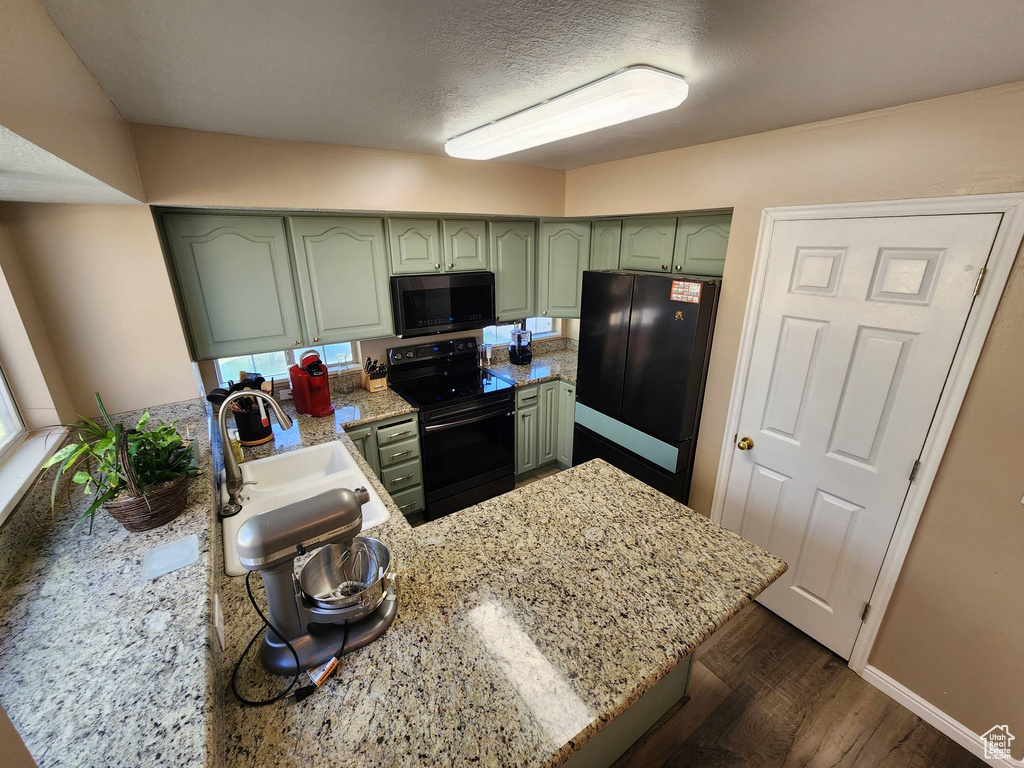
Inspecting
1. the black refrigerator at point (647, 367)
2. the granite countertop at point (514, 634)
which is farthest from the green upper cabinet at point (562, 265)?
the granite countertop at point (514, 634)

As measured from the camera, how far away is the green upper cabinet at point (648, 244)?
2469 millimetres

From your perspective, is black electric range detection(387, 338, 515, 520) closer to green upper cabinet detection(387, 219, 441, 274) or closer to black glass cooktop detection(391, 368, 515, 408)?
black glass cooktop detection(391, 368, 515, 408)

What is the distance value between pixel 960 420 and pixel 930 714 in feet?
4.07

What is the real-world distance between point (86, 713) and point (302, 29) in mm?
1416

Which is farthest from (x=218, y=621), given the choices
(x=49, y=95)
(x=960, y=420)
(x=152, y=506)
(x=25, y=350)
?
(x=960, y=420)

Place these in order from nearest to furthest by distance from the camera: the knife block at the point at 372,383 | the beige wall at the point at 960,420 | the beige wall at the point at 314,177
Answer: the beige wall at the point at 960,420
the beige wall at the point at 314,177
the knife block at the point at 372,383

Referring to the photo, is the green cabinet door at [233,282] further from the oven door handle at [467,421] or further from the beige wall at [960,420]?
the beige wall at [960,420]

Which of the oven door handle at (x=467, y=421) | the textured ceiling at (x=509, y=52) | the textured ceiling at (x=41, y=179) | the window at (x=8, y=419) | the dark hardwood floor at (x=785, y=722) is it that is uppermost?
the textured ceiling at (x=509, y=52)

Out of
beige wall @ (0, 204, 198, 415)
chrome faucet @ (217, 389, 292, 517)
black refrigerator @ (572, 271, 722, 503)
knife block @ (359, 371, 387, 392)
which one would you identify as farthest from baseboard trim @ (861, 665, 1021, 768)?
beige wall @ (0, 204, 198, 415)

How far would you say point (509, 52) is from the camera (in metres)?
1.06

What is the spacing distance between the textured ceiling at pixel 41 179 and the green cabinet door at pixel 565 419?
8.42ft

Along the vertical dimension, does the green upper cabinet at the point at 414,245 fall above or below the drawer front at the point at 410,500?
above

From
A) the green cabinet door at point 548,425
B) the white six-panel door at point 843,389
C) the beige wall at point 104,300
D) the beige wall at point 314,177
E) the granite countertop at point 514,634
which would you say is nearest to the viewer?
the granite countertop at point 514,634

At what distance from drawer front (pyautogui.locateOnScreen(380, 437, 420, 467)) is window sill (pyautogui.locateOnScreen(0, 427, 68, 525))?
1331 mm
